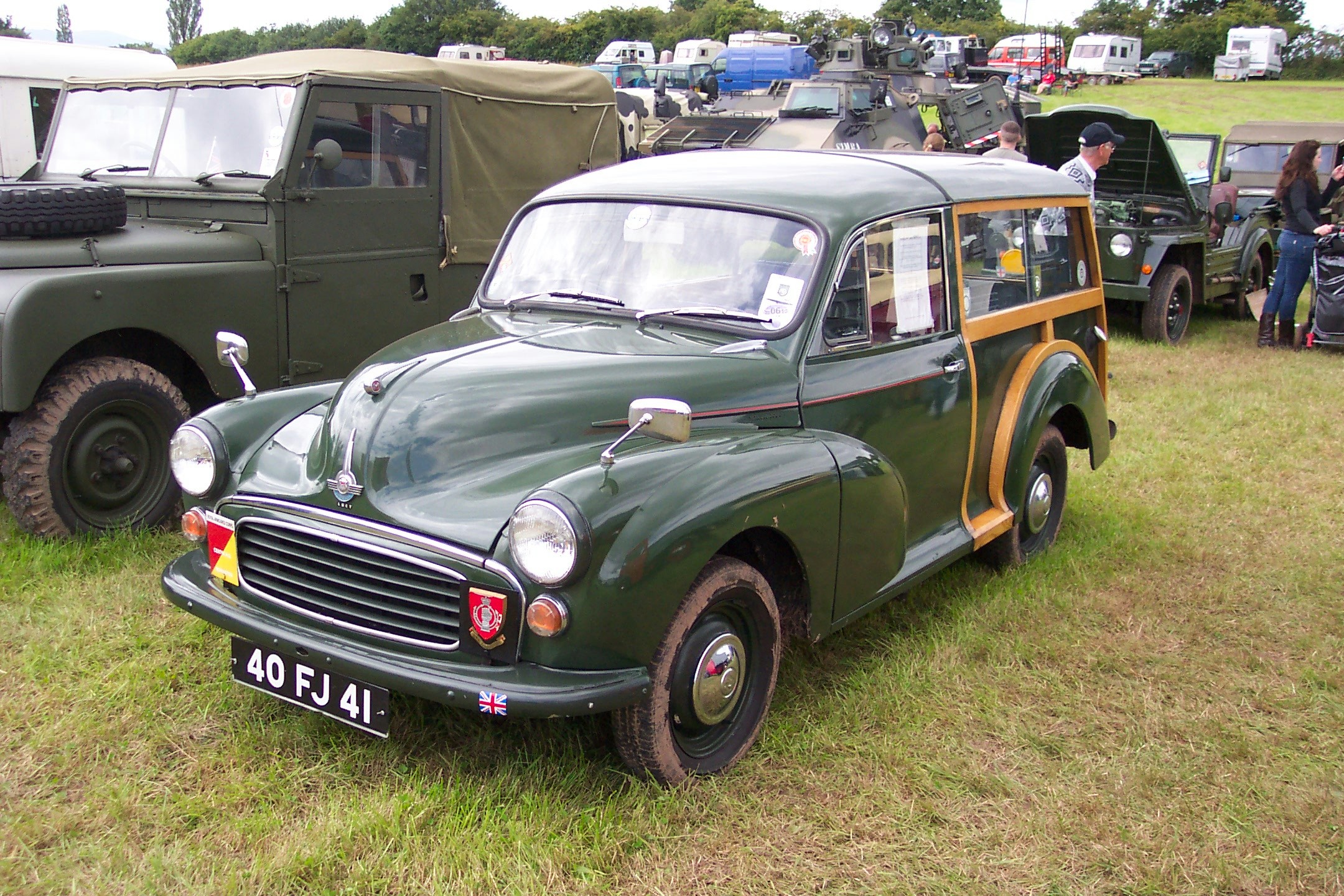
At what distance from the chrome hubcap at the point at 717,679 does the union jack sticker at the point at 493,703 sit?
58 cm

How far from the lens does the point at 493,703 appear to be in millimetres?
2592

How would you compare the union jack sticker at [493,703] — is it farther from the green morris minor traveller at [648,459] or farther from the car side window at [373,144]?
the car side window at [373,144]

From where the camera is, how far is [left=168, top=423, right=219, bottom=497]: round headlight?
3.28 metres

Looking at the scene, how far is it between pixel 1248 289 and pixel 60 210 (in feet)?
36.9

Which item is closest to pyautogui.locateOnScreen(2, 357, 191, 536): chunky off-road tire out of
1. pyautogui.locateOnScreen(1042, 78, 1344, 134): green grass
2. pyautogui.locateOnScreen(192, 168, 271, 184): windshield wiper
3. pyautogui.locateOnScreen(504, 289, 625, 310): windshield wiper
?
pyautogui.locateOnScreen(192, 168, 271, 184): windshield wiper

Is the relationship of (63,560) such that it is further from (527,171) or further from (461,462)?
(527,171)

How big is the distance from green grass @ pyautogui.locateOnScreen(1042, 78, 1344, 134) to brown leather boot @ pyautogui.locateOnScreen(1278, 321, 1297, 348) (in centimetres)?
1856

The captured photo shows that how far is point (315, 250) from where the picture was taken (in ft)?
17.9

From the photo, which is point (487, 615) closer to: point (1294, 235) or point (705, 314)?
point (705, 314)

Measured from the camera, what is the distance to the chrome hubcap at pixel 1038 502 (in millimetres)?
4785

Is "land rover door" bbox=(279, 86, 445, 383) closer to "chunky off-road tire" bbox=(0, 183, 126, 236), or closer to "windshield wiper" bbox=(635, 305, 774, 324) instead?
"chunky off-road tire" bbox=(0, 183, 126, 236)

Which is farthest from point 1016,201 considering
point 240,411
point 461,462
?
point 240,411

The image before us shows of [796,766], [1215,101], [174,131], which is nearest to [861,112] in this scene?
[174,131]

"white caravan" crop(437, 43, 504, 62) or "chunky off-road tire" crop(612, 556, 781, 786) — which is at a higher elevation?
"white caravan" crop(437, 43, 504, 62)
